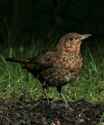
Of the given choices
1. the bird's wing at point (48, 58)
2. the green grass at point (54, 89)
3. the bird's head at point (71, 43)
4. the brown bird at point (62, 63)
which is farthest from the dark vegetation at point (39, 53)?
the bird's head at point (71, 43)

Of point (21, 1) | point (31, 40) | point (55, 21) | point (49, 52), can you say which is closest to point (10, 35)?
point (31, 40)

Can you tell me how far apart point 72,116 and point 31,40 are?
6.28 meters

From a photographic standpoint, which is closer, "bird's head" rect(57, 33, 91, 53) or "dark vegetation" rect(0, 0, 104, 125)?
"dark vegetation" rect(0, 0, 104, 125)

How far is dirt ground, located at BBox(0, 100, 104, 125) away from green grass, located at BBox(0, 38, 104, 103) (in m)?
0.46

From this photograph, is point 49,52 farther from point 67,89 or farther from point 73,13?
point 73,13

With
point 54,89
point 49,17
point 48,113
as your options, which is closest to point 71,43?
point 54,89

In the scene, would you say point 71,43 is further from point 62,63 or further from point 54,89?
point 54,89

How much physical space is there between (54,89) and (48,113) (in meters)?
1.65

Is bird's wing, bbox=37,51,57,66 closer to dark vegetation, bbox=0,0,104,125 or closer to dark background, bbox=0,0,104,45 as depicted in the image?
dark vegetation, bbox=0,0,104,125

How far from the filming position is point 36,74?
9.73 m

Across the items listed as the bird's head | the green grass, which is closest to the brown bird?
the bird's head

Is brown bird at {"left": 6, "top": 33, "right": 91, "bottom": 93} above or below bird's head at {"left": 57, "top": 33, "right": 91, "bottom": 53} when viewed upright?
below

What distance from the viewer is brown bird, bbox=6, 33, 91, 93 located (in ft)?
30.4

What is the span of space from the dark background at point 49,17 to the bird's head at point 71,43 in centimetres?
452
